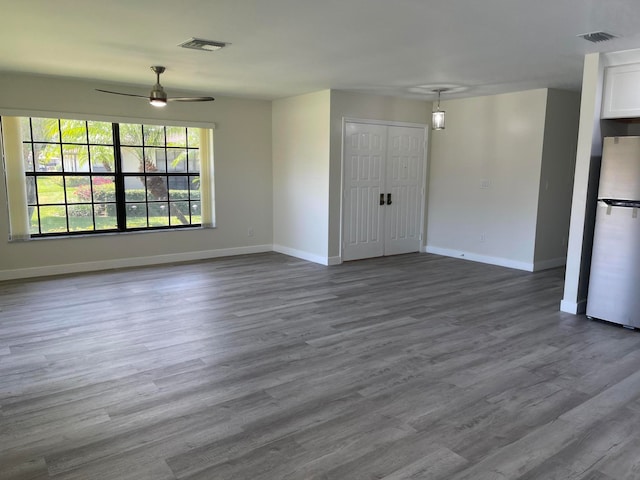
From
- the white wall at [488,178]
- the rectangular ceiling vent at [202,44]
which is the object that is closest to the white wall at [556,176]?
the white wall at [488,178]

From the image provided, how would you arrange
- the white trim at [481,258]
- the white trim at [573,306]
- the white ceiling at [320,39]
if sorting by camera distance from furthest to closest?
1. the white trim at [481,258]
2. the white trim at [573,306]
3. the white ceiling at [320,39]

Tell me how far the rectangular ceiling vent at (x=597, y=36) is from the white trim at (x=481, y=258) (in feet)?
10.9

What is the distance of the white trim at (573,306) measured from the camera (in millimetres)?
4611

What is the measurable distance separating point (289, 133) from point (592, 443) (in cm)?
585

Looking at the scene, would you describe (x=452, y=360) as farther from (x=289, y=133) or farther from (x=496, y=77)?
(x=289, y=133)

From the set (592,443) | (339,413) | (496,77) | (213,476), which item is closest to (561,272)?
(496,77)

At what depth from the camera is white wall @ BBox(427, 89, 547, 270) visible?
6316mm

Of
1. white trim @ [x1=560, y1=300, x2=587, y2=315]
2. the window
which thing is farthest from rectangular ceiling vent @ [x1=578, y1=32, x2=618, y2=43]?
the window

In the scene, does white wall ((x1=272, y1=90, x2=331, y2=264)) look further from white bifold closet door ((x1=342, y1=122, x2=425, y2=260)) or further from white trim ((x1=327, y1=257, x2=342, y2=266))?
white bifold closet door ((x1=342, y1=122, x2=425, y2=260))

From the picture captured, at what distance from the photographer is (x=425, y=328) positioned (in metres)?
4.16

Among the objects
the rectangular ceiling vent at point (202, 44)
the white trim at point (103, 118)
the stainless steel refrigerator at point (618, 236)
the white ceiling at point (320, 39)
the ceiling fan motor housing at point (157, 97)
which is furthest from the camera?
the white trim at point (103, 118)

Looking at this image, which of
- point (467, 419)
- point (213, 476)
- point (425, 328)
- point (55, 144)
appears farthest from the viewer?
point (55, 144)

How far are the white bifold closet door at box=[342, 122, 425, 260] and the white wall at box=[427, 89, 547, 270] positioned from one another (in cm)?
37

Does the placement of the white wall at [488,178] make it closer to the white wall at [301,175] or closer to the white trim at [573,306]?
the white trim at [573,306]
